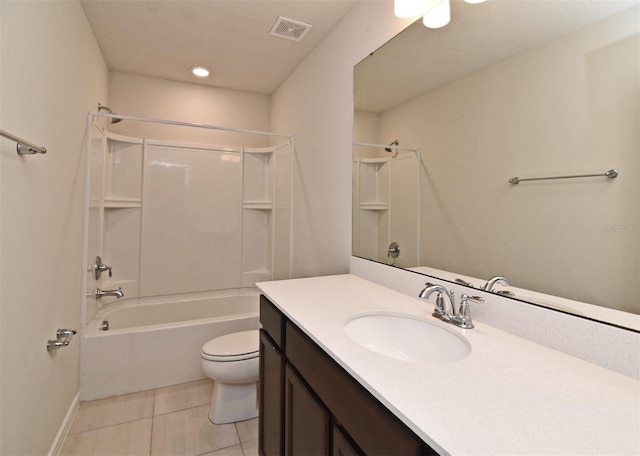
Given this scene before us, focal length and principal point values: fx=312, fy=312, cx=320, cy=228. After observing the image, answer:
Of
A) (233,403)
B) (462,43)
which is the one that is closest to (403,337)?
(462,43)

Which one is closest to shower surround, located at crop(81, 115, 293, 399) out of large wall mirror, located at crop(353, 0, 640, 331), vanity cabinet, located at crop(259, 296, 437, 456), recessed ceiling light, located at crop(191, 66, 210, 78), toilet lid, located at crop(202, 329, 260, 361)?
toilet lid, located at crop(202, 329, 260, 361)

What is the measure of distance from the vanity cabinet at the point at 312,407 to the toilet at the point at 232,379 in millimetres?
400

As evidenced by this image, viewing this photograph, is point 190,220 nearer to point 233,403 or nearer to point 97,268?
point 97,268

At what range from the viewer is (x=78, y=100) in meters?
1.86

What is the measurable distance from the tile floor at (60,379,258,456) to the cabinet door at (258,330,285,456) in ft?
1.08

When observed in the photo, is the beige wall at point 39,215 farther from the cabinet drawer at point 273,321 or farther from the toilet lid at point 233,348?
the cabinet drawer at point 273,321

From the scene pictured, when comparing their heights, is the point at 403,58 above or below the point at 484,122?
above

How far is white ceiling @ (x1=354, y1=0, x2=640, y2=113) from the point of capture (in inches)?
35.2

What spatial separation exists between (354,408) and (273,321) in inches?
25.5

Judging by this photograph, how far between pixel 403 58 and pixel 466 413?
1.50 meters

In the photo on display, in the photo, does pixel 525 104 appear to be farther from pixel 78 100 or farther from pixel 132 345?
pixel 132 345

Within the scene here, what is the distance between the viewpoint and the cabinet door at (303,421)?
88 centimetres

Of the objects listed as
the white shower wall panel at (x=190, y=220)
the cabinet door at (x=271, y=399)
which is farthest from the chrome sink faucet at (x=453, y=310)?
the white shower wall panel at (x=190, y=220)

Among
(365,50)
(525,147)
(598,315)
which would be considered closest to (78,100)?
(365,50)
